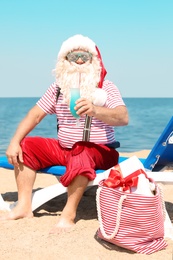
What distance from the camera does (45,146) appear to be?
16.1 feet

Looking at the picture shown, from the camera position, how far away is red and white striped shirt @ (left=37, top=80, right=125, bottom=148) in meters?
4.79

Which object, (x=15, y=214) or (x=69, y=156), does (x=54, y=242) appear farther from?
(x=69, y=156)

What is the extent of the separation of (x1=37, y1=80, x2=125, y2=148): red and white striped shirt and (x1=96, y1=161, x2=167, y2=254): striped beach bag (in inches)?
29.5

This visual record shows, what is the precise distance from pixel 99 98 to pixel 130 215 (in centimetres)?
116

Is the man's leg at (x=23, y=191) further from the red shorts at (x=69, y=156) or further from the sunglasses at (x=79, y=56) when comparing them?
the sunglasses at (x=79, y=56)

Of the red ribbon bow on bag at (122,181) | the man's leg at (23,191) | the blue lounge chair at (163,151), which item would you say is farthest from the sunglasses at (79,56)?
the red ribbon bow on bag at (122,181)

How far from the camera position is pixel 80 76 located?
4.82m

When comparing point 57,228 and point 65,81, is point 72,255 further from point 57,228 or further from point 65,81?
point 65,81

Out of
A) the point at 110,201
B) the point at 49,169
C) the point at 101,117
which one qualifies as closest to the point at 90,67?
the point at 101,117

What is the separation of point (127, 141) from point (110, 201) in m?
14.1

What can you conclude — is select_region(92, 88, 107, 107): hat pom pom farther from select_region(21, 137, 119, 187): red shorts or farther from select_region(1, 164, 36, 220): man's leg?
select_region(1, 164, 36, 220): man's leg

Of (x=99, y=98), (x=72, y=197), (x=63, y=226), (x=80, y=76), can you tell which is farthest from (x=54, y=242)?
(x=80, y=76)

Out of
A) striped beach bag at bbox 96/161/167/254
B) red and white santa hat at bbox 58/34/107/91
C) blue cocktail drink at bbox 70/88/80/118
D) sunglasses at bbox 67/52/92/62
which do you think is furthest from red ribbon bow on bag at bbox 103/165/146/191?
sunglasses at bbox 67/52/92/62

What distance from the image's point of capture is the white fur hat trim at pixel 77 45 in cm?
486
